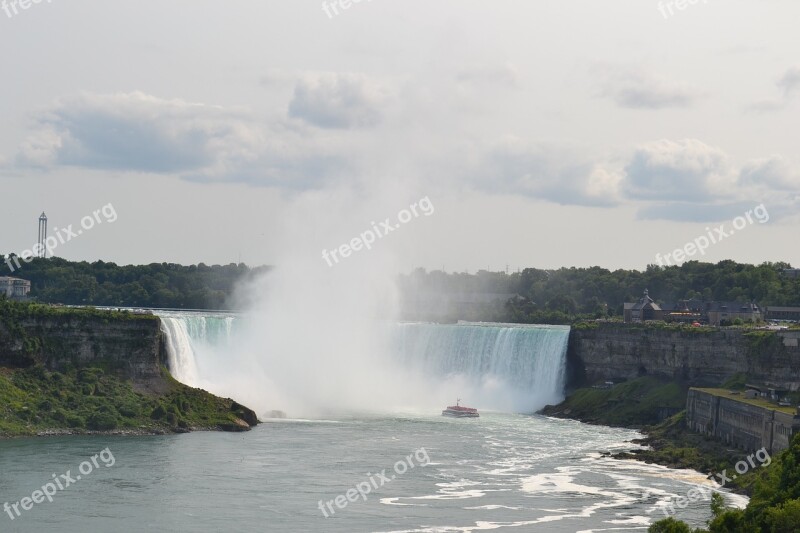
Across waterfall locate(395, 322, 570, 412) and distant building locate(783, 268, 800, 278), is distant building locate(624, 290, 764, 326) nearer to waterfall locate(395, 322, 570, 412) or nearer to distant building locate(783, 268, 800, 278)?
waterfall locate(395, 322, 570, 412)

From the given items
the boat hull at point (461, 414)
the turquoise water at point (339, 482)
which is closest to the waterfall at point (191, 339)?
the turquoise water at point (339, 482)

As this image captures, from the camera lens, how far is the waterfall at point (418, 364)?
6875 cm

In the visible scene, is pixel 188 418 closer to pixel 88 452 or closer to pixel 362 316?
pixel 88 452

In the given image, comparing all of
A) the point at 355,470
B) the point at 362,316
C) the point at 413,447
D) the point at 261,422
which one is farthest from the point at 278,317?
the point at 355,470

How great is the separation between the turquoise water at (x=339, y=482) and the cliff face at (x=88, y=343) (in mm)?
7141

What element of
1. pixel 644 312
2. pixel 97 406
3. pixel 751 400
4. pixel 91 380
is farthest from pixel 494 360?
pixel 97 406

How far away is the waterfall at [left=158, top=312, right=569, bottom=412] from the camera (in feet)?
226

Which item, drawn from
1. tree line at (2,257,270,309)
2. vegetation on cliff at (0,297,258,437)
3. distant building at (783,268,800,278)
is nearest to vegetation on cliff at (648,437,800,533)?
vegetation on cliff at (0,297,258,437)

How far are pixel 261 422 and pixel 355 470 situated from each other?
1576 cm

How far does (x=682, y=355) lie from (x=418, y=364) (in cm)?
1826

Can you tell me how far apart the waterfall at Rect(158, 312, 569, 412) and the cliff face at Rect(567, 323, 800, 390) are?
165 cm

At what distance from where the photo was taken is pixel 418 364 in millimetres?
78500

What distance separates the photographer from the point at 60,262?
119m

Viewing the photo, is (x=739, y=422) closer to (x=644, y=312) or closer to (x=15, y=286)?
(x=644, y=312)
